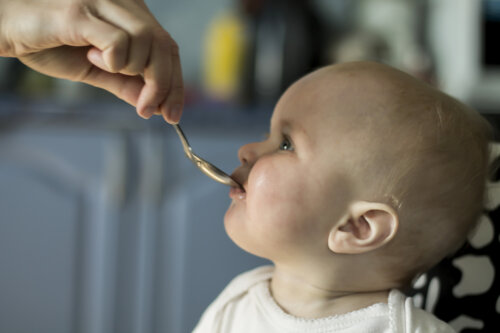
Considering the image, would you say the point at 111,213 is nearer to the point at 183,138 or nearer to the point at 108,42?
the point at 183,138

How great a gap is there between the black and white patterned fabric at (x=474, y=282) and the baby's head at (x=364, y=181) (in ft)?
0.14

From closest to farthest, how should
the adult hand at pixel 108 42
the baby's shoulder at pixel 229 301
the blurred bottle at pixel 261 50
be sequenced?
A: the adult hand at pixel 108 42 < the baby's shoulder at pixel 229 301 < the blurred bottle at pixel 261 50

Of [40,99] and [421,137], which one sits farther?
[40,99]

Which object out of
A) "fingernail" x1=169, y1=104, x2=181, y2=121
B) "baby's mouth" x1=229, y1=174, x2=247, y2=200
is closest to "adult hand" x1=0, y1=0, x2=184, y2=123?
"fingernail" x1=169, y1=104, x2=181, y2=121

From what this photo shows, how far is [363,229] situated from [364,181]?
6 cm

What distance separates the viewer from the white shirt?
0.59 meters

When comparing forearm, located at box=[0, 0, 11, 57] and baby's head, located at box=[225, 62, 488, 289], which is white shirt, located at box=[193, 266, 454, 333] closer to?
baby's head, located at box=[225, 62, 488, 289]

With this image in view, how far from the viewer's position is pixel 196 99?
1716 millimetres

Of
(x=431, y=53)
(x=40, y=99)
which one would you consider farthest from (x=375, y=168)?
(x=431, y=53)

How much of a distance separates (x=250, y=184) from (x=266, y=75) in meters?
1.09

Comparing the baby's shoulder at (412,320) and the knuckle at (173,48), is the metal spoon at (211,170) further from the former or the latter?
the baby's shoulder at (412,320)

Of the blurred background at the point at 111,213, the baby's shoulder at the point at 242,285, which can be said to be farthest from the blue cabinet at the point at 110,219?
the baby's shoulder at the point at 242,285

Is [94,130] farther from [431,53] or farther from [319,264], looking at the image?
[431,53]

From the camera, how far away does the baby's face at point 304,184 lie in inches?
Result: 24.5
